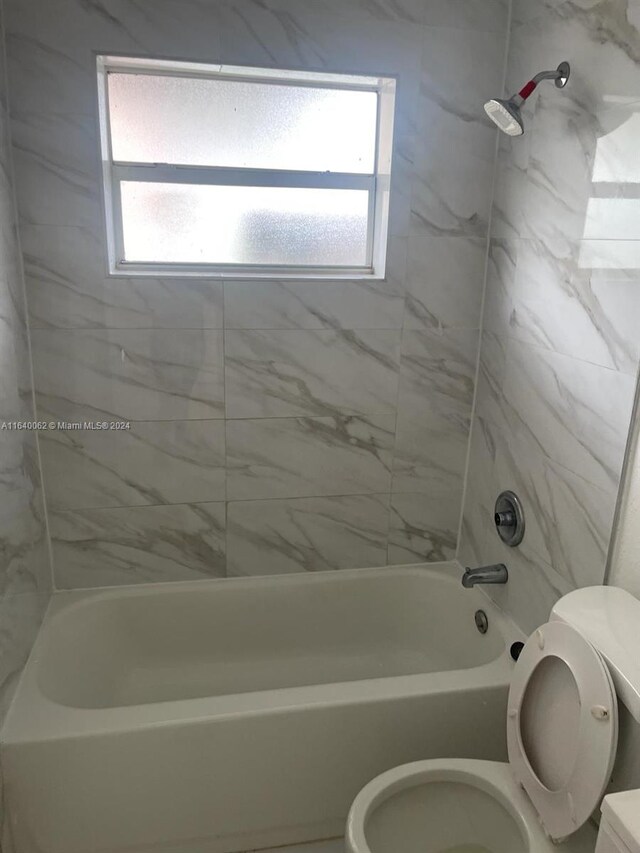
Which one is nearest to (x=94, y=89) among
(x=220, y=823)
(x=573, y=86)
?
(x=573, y=86)

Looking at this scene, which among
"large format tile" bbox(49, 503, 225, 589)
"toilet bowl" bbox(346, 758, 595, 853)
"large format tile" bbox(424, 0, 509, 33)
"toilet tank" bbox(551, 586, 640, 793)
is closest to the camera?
"toilet tank" bbox(551, 586, 640, 793)

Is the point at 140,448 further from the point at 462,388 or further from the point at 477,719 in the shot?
the point at 477,719

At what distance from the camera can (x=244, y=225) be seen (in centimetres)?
217

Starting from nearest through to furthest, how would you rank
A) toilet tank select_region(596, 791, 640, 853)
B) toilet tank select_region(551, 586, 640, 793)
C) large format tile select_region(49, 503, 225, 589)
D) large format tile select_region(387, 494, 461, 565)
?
toilet tank select_region(596, 791, 640, 853)
toilet tank select_region(551, 586, 640, 793)
large format tile select_region(49, 503, 225, 589)
large format tile select_region(387, 494, 461, 565)

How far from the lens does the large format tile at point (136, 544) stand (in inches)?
86.2

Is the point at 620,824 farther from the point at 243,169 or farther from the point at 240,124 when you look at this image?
the point at 240,124

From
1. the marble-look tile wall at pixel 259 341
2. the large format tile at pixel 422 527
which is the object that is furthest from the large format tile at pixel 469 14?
the large format tile at pixel 422 527

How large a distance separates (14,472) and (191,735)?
86 centimetres

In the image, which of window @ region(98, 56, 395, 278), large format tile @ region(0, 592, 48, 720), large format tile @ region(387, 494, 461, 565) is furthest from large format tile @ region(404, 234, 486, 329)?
large format tile @ region(0, 592, 48, 720)

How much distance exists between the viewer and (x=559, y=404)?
5.78 ft

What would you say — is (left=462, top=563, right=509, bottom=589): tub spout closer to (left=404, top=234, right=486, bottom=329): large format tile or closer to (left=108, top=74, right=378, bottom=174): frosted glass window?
(left=404, top=234, right=486, bottom=329): large format tile

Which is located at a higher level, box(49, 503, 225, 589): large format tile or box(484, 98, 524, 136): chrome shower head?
box(484, 98, 524, 136): chrome shower head

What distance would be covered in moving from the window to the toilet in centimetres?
133

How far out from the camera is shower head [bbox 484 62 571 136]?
1568 millimetres
